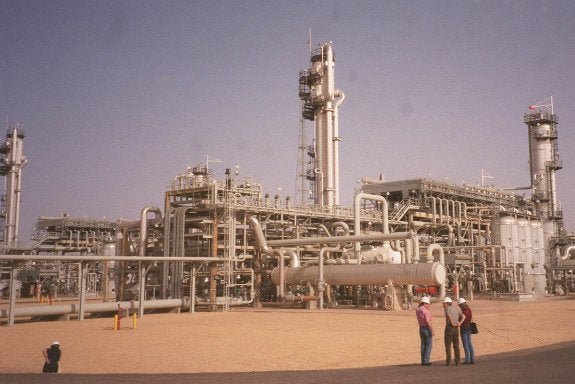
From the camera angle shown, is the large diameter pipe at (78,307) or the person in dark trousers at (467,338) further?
the large diameter pipe at (78,307)

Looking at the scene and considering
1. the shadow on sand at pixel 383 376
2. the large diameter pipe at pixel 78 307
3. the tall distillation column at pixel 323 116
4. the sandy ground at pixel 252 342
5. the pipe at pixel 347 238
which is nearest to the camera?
the shadow on sand at pixel 383 376

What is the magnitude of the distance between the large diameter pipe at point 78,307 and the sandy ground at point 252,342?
0.90m

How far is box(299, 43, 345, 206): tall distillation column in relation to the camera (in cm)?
5866

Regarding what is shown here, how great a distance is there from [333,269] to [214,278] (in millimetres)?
8030

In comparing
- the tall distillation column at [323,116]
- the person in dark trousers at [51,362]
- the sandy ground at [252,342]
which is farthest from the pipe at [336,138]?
the person in dark trousers at [51,362]

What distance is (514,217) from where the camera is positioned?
58.8 metres

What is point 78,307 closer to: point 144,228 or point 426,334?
point 144,228

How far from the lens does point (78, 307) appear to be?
30.9 meters

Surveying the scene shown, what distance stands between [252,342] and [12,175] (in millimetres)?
61666

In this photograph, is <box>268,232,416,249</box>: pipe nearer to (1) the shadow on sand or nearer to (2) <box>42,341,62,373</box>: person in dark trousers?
(1) the shadow on sand

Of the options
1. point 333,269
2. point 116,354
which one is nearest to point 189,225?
point 333,269

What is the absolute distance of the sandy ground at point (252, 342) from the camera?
582 inches

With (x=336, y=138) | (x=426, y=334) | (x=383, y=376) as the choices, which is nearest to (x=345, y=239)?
(x=336, y=138)

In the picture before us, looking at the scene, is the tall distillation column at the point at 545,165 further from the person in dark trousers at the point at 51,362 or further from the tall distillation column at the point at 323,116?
the person in dark trousers at the point at 51,362
